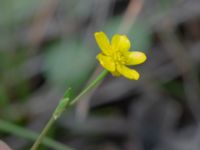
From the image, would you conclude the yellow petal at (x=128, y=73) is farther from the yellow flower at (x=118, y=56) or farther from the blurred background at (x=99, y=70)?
the blurred background at (x=99, y=70)

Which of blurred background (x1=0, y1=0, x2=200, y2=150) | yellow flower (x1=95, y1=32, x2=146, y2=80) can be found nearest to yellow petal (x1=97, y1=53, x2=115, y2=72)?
yellow flower (x1=95, y1=32, x2=146, y2=80)

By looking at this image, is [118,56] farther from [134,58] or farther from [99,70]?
[99,70]

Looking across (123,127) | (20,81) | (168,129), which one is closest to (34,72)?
(20,81)

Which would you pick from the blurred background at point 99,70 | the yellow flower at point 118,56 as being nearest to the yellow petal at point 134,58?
the yellow flower at point 118,56

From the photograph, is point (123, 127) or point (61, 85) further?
point (123, 127)

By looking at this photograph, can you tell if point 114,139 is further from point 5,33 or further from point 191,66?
point 5,33

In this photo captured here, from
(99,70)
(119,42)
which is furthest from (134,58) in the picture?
(99,70)
